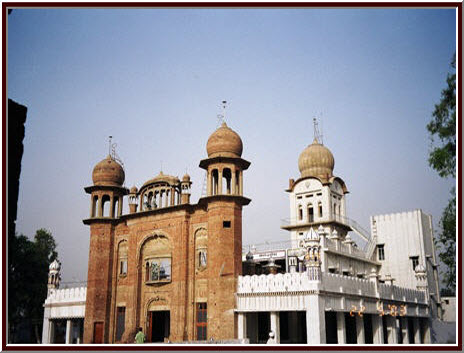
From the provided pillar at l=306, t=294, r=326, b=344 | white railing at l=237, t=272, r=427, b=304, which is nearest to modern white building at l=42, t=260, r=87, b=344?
white railing at l=237, t=272, r=427, b=304

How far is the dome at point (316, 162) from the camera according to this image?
145 ft

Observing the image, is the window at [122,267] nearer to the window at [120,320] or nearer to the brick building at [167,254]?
the brick building at [167,254]

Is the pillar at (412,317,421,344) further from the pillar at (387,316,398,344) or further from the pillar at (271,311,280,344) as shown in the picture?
the pillar at (271,311,280,344)

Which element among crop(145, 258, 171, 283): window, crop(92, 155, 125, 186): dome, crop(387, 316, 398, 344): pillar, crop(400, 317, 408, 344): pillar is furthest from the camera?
crop(92, 155, 125, 186): dome

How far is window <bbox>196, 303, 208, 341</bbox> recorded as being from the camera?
26812mm

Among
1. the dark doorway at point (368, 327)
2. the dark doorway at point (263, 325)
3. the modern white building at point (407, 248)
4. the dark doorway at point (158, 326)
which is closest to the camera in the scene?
the dark doorway at point (158, 326)

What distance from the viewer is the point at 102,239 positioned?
3256 centimetres

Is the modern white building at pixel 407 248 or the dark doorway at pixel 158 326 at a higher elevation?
the modern white building at pixel 407 248

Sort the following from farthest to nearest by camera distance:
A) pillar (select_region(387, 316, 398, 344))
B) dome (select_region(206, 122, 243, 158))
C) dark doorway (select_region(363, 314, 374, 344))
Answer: dark doorway (select_region(363, 314, 374, 344))
pillar (select_region(387, 316, 398, 344))
dome (select_region(206, 122, 243, 158))

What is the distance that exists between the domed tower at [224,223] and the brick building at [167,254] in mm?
49

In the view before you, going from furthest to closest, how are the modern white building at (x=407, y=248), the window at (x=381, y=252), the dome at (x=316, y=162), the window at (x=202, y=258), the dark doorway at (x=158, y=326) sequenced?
the dome at (x=316, y=162) < the window at (x=381, y=252) < the modern white building at (x=407, y=248) < the dark doorway at (x=158, y=326) < the window at (x=202, y=258)

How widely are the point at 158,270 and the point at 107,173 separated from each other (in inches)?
300

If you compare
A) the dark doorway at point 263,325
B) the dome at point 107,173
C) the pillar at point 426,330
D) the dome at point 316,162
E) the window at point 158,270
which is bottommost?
the pillar at point 426,330

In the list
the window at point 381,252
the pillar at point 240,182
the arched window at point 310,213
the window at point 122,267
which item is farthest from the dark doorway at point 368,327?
the window at point 122,267
